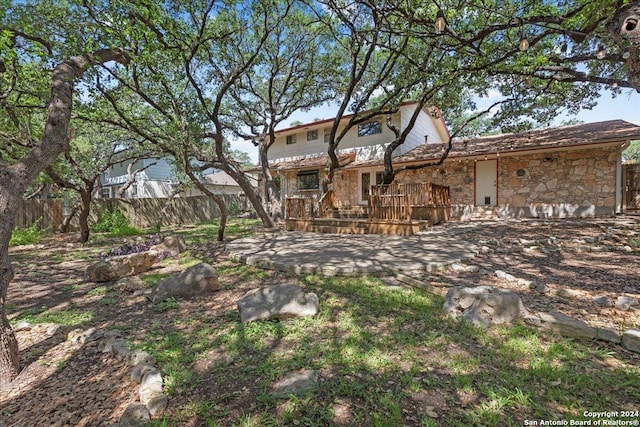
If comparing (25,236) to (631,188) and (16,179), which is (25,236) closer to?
(16,179)

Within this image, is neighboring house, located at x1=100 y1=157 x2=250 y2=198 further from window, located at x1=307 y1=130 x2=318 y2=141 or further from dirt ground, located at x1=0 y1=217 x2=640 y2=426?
dirt ground, located at x1=0 y1=217 x2=640 y2=426

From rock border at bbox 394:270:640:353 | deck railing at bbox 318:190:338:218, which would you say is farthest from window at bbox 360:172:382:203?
rock border at bbox 394:270:640:353

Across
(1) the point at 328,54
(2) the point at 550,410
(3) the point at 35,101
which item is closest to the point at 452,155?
(1) the point at 328,54

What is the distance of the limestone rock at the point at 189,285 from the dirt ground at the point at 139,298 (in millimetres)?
218

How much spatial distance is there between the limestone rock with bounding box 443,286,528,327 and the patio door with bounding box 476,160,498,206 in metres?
10.2

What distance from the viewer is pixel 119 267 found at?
5035mm

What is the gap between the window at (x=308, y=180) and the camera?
15.6m

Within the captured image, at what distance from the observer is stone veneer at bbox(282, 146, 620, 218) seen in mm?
9789

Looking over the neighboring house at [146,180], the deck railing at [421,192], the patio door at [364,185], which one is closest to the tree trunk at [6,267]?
the deck railing at [421,192]

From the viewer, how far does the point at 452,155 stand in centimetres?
1170

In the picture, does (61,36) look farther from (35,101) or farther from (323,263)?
(323,263)

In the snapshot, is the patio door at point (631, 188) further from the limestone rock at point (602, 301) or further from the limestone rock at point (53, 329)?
the limestone rock at point (53, 329)

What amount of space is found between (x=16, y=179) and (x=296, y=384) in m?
2.87

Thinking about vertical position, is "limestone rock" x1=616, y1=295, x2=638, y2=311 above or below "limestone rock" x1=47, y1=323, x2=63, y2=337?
above
